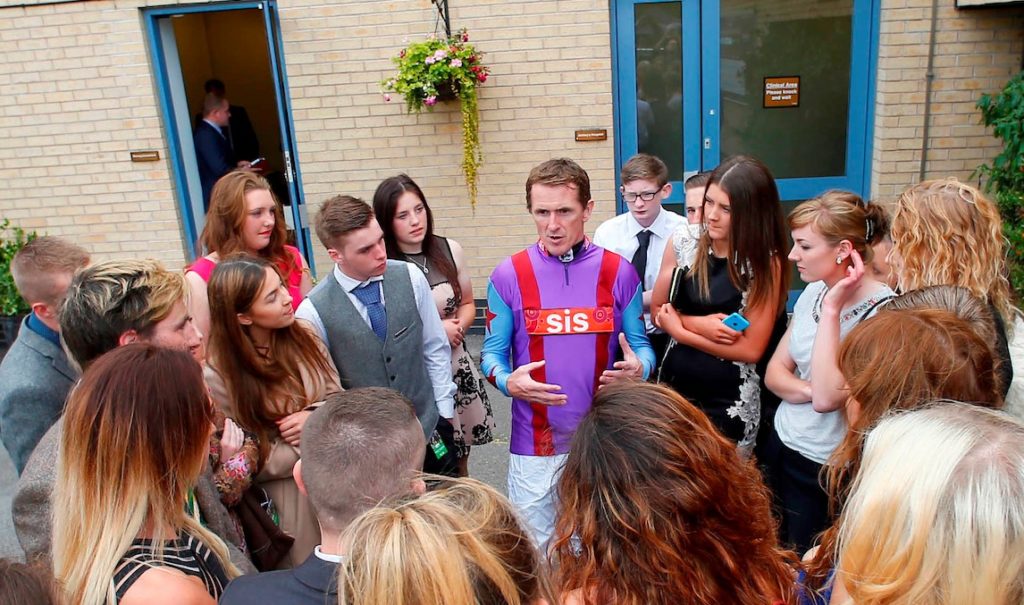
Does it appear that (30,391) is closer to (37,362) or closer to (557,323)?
(37,362)

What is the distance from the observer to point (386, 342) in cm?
331

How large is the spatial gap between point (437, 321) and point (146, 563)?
1.89 m

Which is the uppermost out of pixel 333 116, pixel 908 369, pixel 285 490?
pixel 333 116

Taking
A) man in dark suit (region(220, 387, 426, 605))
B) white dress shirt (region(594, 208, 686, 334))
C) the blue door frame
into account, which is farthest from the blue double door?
man in dark suit (region(220, 387, 426, 605))

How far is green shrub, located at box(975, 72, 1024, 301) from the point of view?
17.3 feet

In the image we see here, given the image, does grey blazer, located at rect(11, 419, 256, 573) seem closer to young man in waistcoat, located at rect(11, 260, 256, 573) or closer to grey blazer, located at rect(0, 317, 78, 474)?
young man in waistcoat, located at rect(11, 260, 256, 573)

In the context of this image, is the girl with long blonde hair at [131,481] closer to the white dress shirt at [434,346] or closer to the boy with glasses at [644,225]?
the white dress shirt at [434,346]

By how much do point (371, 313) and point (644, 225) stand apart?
5.85 feet

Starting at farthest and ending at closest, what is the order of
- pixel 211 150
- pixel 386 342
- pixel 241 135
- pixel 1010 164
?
pixel 241 135
pixel 211 150
pixel 1010 164
pixel 386 342

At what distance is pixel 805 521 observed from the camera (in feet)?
9.56

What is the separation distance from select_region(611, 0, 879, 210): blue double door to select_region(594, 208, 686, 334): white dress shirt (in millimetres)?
2331

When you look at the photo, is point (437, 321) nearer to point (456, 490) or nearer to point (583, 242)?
point (583, 242)

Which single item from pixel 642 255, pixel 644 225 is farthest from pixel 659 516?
pixel 644 225

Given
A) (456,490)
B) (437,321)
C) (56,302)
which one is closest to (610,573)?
(456,490)
